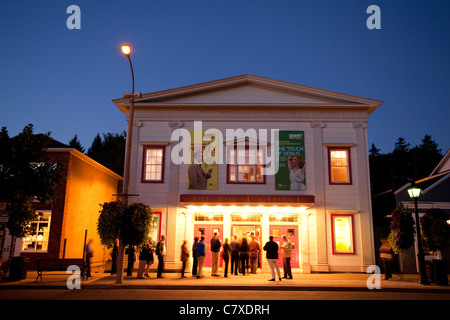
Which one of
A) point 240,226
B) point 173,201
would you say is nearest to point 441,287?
point 240,226

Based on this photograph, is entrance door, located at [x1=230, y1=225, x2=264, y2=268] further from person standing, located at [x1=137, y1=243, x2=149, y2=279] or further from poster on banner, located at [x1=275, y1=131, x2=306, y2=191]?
person standing, located at [x1=137, y1=243, x2=149, y2=279]

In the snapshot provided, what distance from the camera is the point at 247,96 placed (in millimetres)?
19453

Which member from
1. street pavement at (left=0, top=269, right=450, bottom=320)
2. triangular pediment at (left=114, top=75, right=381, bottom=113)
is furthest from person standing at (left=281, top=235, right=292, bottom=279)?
triangular pediment at (left=114, top=75, right=381, bottom=113)

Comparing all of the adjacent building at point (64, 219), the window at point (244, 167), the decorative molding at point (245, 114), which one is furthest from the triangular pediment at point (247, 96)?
the adjacent building at point (64, 219)

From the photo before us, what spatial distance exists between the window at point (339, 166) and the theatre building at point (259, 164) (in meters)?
0.05

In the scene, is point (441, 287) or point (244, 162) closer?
point (441, 287)

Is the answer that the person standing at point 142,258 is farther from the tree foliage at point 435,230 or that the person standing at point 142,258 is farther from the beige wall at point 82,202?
the tree foliage at point 435,230

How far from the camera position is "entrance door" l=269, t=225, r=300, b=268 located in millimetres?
18422

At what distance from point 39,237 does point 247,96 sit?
13634 mm

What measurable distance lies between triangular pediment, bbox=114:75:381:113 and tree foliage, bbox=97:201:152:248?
7340 millimetres

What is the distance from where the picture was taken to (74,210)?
805 inches

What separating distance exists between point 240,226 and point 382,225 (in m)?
7.89

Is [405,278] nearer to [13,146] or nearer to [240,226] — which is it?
[240,226]
